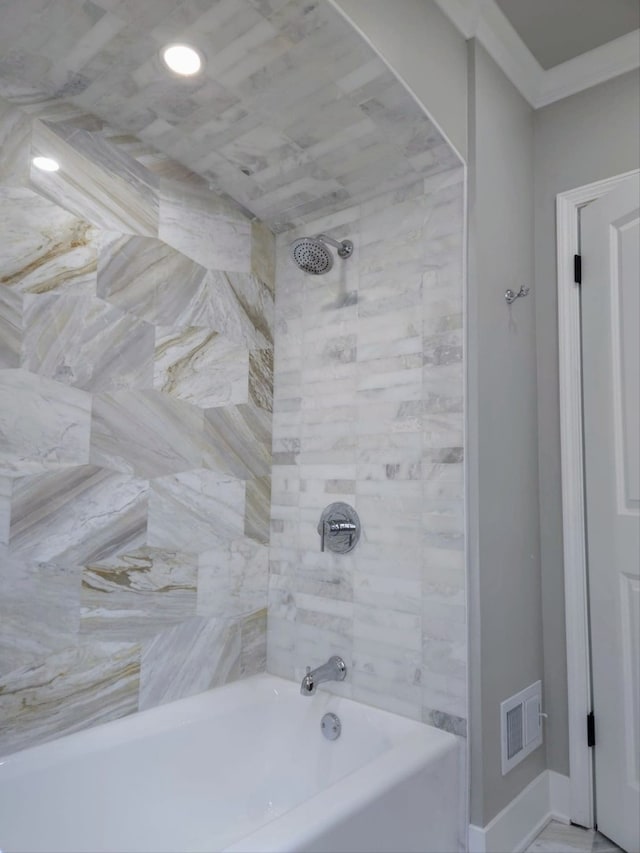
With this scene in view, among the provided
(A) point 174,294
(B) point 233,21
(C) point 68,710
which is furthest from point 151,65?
(C) point 68,710

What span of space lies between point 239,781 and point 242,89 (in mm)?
2136

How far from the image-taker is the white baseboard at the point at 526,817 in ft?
5.59

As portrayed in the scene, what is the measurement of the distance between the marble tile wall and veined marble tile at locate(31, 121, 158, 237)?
2.07ft

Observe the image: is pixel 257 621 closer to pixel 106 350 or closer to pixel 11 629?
pixel 11 629

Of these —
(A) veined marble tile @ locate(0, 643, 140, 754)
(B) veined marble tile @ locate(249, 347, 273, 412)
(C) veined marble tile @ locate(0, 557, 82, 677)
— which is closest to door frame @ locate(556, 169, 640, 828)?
(B) veined marble tile @ locate(249, 347, 273, 412)

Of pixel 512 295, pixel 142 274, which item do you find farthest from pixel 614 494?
pixel 142 274

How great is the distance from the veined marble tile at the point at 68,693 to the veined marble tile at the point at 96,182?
52.6 inches

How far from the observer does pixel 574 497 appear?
6.76 ft

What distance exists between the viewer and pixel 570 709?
2.00 m

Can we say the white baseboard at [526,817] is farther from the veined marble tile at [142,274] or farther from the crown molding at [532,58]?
the crown molding at [532,58]

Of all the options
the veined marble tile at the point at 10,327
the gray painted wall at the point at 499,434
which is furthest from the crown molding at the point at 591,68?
the veined marble tile at the point at 10,327

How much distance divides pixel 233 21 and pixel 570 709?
2.33 meters

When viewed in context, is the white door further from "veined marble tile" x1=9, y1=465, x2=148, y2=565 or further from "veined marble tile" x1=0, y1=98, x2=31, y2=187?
"veined marble tile" x1=0, y1=98, x2=31, y2=187

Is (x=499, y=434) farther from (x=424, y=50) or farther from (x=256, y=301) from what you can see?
(x=424, y=50)
